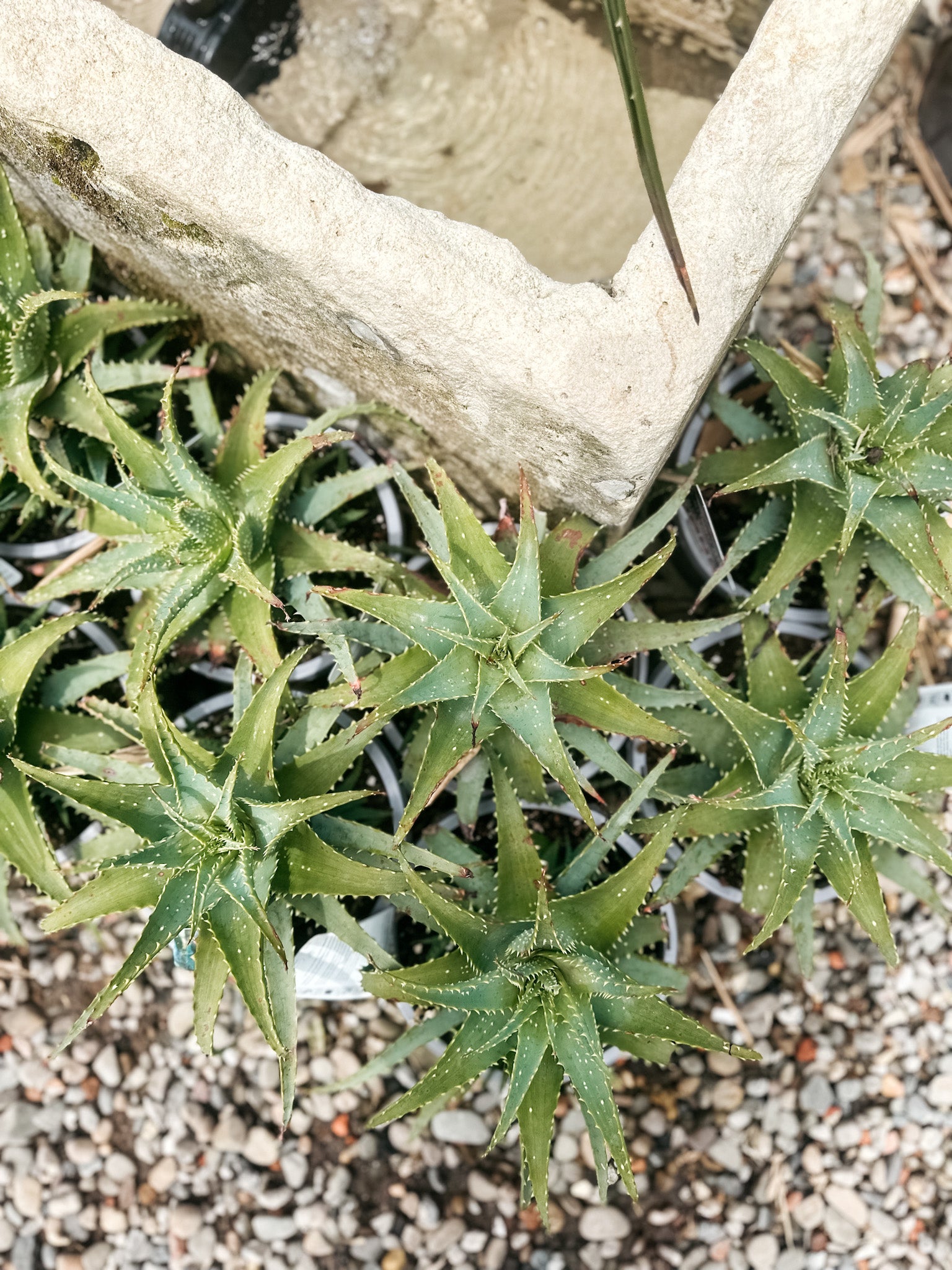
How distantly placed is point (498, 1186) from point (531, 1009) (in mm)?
965

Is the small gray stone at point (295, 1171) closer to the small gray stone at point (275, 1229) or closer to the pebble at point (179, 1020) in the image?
the small gray stone at point (275, 1229)

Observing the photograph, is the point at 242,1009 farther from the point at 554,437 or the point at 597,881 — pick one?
the point at 554,437

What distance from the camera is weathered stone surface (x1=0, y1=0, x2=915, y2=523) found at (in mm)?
1253

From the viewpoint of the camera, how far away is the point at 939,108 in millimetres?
2197

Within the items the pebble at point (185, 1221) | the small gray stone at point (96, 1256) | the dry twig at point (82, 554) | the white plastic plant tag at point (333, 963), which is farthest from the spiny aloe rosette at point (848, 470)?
the small gray stone at point (96, 1256)

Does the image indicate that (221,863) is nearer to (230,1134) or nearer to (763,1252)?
(230,1134)

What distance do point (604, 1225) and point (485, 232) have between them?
1.92m

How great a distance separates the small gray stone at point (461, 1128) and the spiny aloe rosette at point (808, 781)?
0.85m

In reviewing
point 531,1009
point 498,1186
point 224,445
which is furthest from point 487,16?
point 498,1186

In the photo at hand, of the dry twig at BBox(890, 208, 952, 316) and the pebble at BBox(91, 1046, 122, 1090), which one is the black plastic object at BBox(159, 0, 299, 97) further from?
the pebble at BBox(91, 1046, 122, 1090)

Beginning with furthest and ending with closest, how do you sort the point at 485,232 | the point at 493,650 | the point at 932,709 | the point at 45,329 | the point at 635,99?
the point at 932,709 < the point at 45,329 < the point at 485,232 < the point at 493,650 < the point at 635,99

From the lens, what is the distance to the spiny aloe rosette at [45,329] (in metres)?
1.48

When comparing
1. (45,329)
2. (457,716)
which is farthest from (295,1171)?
(45,329)

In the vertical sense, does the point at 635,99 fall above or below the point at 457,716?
above
